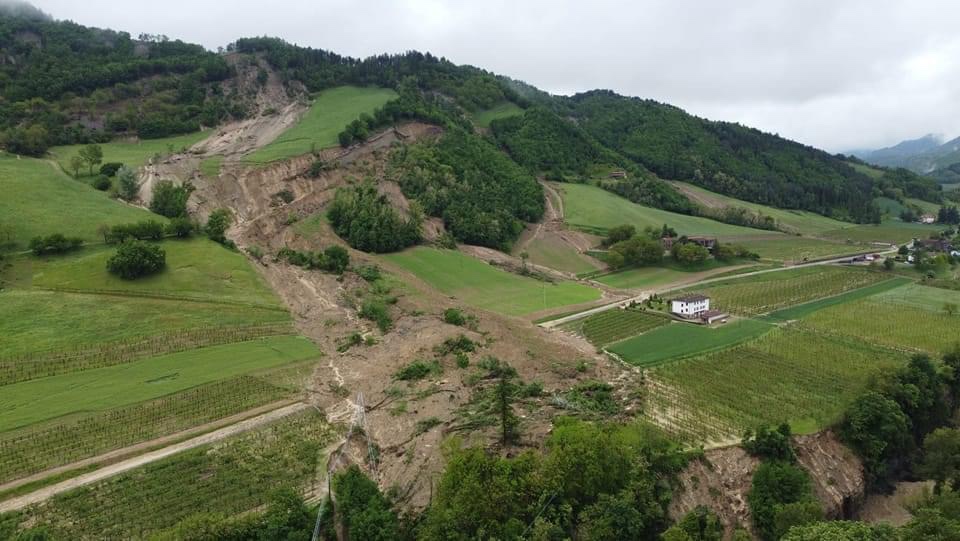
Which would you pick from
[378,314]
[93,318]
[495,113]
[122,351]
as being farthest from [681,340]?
[495,113]

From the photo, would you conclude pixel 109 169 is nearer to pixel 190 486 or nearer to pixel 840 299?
pixel 190 486

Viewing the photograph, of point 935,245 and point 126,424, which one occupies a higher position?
point 935,245

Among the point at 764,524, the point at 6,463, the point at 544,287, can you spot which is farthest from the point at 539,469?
the point at 544,287

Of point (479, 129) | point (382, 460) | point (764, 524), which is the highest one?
point (479, 129)

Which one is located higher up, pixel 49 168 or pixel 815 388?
pixel 49 168

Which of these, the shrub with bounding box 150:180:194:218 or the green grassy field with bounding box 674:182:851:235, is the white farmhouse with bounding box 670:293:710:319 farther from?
the green grassy field with bounding box 674:182:851:235

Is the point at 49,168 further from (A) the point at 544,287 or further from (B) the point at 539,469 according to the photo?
(B) the point at 539,469
